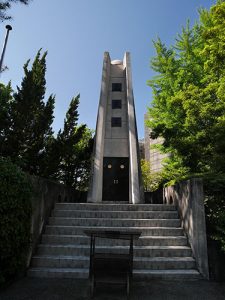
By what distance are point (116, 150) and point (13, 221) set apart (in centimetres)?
832

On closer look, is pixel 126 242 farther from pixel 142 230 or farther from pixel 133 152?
pixel 133 152

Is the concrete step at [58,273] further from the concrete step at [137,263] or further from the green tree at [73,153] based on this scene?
the green tree at [73,153]

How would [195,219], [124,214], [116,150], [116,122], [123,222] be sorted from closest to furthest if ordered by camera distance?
[195,219], [123,222], [124,214], [116,150], [116,122]

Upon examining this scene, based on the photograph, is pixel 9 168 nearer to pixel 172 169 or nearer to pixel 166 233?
pixel 166 233

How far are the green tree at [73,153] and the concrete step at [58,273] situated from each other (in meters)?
6.31

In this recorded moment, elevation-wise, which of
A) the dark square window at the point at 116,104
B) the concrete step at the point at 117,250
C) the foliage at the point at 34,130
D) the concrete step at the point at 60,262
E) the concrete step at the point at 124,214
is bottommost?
the concrete step at the point at 60,262

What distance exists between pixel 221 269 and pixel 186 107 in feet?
19.0

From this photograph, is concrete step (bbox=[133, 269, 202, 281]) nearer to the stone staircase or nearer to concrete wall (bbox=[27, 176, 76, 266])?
the stone staircase

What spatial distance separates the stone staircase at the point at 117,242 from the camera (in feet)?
17.7

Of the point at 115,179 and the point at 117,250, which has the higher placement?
the point at 115,179

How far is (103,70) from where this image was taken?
14.4 m

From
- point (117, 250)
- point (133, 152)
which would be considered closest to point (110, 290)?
point (117, 250)

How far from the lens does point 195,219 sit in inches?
230

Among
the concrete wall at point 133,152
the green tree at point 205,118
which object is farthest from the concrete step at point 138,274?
the concrete wall at point 133,152
